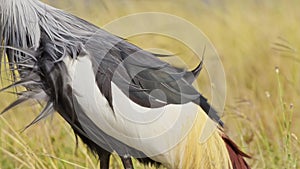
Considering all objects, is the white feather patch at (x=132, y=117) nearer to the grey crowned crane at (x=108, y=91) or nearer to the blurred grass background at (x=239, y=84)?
the grey crowned crane at (x=108, y=91)

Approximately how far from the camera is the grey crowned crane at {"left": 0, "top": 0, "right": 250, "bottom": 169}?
6.98ft

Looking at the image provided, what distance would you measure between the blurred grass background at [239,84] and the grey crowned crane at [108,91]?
0.28 m

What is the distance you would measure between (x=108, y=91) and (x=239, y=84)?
2321 mm

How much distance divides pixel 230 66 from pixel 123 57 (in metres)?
2.61

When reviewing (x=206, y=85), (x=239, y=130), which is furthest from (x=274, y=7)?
(x=239, y=130)

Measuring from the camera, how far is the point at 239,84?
437 cm

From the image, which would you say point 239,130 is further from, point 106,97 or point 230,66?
point 230,66

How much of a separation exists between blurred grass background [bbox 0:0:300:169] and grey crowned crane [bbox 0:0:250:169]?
0.28 metres

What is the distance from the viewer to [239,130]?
3.00 metres

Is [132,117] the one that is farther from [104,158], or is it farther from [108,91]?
[104,158]

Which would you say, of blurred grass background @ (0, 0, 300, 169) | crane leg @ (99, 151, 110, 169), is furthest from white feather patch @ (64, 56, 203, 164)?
blurred grass background @ (0, 0, 300, 169)

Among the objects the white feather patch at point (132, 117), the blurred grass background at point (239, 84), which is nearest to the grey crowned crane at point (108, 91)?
the white feather patch at point (132, 117)

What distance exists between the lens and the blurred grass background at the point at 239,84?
2.85 m

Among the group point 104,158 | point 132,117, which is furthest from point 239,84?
point 132,117
